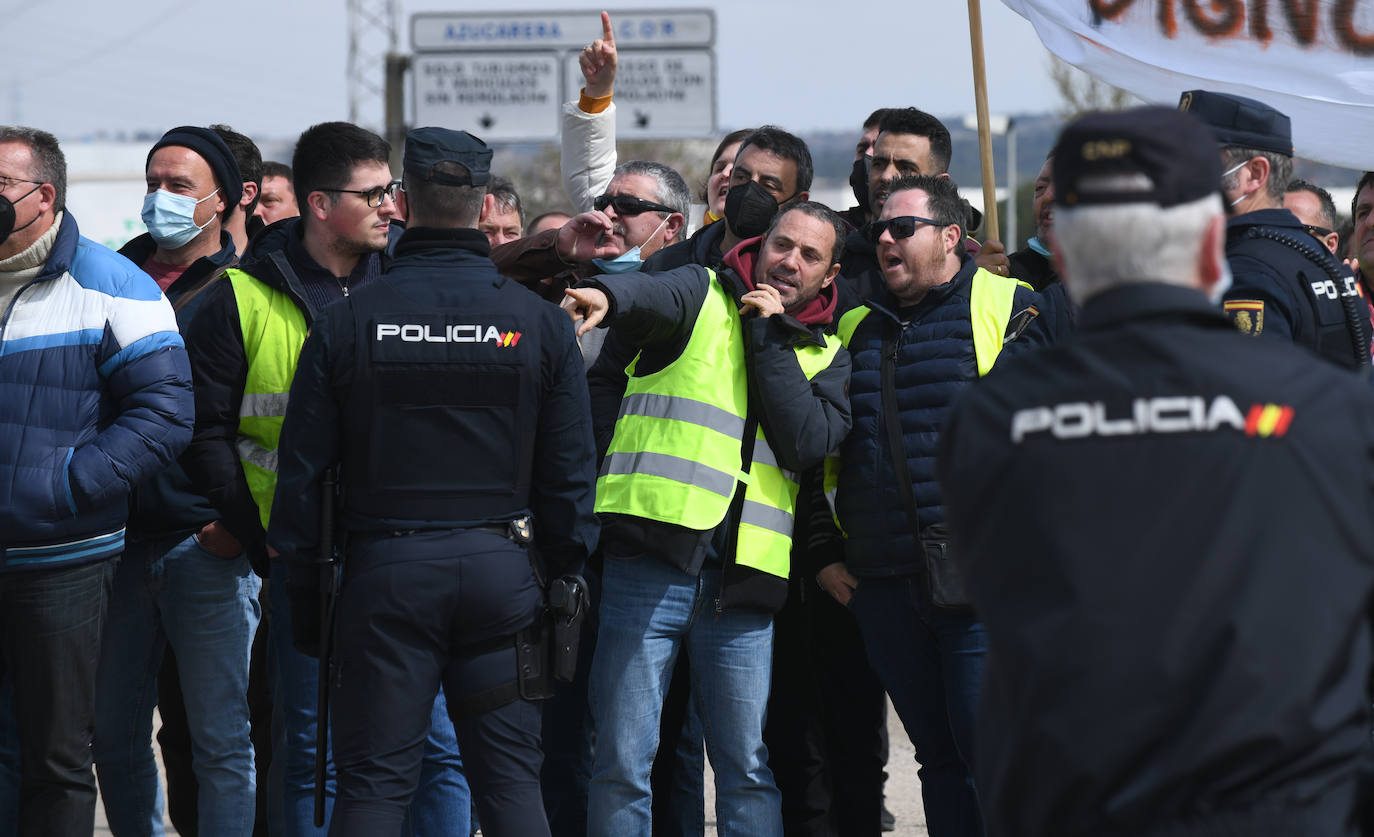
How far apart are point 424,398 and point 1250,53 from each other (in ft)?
10.6

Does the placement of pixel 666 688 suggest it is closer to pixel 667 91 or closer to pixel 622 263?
pixel 622 263

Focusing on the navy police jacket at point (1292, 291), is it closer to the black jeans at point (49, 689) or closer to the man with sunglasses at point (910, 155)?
the man with sunglasses at point (910, 155)

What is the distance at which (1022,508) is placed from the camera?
2.06 metres

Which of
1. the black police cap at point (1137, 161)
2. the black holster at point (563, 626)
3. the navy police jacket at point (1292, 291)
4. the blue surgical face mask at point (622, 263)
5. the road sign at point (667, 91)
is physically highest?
the road sign at point (667, 91)

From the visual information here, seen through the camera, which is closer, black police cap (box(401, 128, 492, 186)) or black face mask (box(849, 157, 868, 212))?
black police cap (box(401, 128, 492, 186))

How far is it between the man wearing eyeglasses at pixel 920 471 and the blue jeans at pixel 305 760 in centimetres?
127

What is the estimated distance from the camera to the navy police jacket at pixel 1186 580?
1.92 metres

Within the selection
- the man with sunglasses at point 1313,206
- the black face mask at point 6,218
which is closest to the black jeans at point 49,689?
the black face mask at point 6,218

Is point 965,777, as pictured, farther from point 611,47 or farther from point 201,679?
point 611,47

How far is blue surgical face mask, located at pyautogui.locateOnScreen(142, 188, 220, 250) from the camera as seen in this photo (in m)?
4.69

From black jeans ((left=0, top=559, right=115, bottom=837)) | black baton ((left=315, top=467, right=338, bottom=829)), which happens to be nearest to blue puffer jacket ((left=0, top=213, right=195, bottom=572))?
black jeans ((left=0, top=559, right=115, bottom=837))

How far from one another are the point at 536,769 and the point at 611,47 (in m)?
2.59

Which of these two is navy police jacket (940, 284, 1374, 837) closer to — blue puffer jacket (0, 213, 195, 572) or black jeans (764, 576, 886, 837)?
black jeans (764, 576, 886, 837)

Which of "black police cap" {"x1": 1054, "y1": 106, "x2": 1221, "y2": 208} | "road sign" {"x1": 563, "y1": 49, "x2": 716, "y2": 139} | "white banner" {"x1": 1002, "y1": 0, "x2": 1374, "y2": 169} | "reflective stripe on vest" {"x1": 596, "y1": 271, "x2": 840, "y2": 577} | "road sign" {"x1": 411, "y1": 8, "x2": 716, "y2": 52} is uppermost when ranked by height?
"road sign" {"x1": 411, "y1": 8, "x2": 716, "y2": 52}
